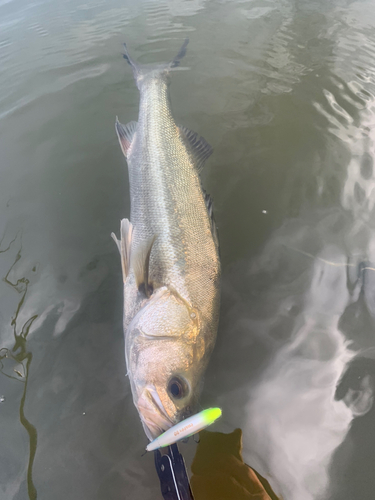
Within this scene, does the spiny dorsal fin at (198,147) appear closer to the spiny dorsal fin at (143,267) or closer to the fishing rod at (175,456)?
the spiny dorsal fin at (143,267)

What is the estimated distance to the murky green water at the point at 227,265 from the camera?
6.53 feet

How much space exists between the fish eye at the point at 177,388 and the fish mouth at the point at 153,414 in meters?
0.10

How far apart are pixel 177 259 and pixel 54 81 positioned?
15.7 feet

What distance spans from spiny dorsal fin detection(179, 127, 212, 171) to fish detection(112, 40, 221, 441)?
1cm

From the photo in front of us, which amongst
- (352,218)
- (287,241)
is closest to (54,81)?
(287,241)

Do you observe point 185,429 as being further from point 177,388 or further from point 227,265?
point 227,265

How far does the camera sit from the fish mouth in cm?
161

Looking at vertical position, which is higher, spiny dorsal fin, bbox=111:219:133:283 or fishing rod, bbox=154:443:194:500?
spiny dorsal fin, bbox=111:219:133:283

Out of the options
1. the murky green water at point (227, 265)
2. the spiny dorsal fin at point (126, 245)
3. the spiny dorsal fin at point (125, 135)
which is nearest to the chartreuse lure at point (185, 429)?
the murky green water at point (227, 265)

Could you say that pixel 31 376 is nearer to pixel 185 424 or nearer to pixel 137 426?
pixel 137 426

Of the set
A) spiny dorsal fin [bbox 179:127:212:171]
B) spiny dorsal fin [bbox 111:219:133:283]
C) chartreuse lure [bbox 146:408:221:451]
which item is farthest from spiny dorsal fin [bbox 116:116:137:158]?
chartreuse lure [bbox 146:408:221:451]

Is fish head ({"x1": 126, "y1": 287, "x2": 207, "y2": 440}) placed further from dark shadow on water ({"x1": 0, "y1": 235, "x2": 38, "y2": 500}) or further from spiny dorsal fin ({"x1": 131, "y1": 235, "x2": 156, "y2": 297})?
dark shadow on water ({"x1": 0, "y1": 235, "x2": 38, "y2": 500})

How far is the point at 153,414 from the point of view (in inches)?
63.9

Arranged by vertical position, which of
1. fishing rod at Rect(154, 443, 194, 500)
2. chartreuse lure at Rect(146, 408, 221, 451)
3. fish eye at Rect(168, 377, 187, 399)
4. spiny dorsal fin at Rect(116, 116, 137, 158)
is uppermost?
spiny dorsal fin at Rect(116, 116, 137, 158)
